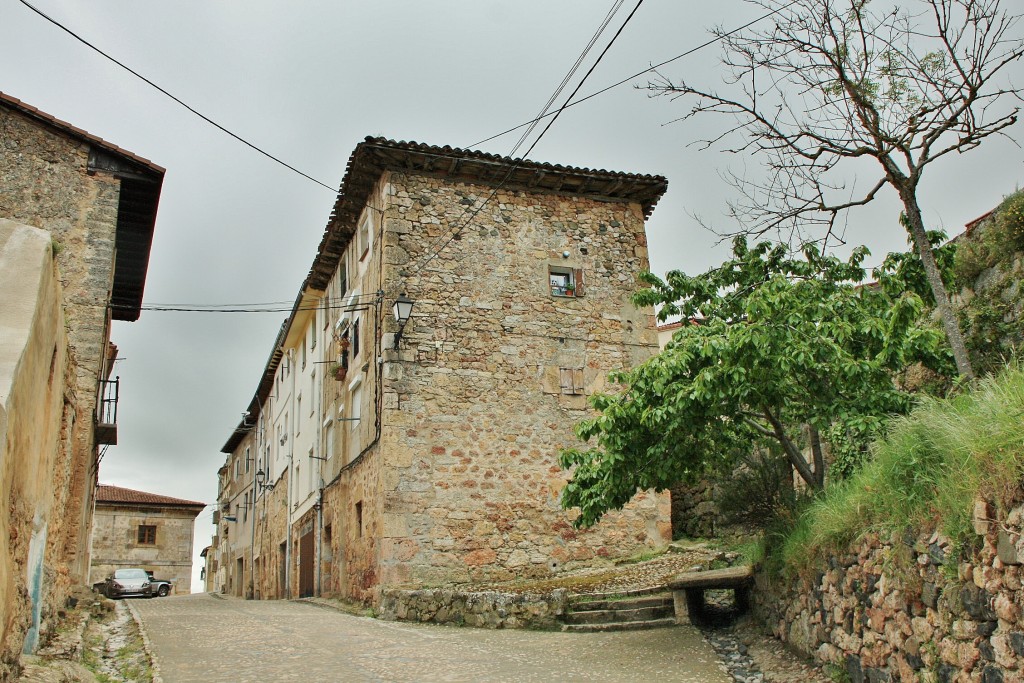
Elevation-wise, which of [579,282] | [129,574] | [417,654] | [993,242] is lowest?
[417,654]

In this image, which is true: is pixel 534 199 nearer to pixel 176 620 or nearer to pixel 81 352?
pixel 81 352

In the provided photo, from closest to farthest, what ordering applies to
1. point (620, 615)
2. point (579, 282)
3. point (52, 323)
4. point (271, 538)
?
1. point (52, 323)
2. point (620, 615)
3. point (579, 282)
4. point (271, 538)

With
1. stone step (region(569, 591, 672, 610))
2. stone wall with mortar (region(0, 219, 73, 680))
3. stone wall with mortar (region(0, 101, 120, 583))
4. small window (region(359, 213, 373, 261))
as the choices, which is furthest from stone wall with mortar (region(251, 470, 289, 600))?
stone wall with mortar (region(0, 219, 73, 680))

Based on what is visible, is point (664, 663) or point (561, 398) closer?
point (664, 663)

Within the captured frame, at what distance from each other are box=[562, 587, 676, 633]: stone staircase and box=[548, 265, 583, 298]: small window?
6.24 metres

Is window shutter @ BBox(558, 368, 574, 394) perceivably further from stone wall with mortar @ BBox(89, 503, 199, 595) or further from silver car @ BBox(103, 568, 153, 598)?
stone wall with mortar @ BBox(89, 503, 199, 595)

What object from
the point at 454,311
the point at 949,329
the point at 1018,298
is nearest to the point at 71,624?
the point at 454,311

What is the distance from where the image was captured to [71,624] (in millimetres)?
9844

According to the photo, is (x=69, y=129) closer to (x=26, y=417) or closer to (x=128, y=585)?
(x=26, y=417)

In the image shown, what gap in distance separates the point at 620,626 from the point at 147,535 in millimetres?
35082

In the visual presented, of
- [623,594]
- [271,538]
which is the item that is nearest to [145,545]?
[271,538]

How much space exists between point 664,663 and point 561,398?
7.21 m

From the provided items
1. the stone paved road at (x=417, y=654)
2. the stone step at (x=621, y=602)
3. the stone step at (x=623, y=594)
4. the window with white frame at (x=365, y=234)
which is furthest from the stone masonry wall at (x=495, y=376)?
the stone step at (x=621, y=602)

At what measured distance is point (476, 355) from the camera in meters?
14.9
